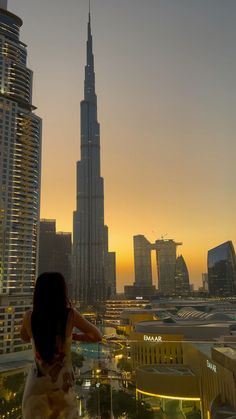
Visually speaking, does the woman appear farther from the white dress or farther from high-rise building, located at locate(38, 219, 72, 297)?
high-rise building, located at locate(38, 219, 72, 297)

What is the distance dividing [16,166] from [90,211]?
91.6 metres

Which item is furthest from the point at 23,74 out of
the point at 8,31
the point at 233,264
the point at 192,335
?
the point at 233,264

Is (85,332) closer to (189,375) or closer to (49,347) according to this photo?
(49,347)

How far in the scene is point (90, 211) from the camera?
135750 millimetres

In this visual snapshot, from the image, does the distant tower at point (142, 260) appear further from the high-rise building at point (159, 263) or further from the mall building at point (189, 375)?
the mall building at point (189, 375)

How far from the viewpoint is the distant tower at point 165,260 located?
157m

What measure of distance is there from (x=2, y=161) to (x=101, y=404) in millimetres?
43477

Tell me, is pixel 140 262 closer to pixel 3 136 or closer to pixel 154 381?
pixel 3 136

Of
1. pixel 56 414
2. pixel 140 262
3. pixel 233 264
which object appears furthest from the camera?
pixel 140 262

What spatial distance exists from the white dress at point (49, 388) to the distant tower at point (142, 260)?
158 meters

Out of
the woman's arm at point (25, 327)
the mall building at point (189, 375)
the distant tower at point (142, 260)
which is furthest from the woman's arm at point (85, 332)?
the distant tower at point (142, 260)

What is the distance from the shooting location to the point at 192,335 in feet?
87.7

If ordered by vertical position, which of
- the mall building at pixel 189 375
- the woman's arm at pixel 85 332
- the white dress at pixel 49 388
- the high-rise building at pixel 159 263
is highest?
the high-rise building at pixel 159 263

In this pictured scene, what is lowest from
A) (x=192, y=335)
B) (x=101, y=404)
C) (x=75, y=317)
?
(x=192, y=335)
